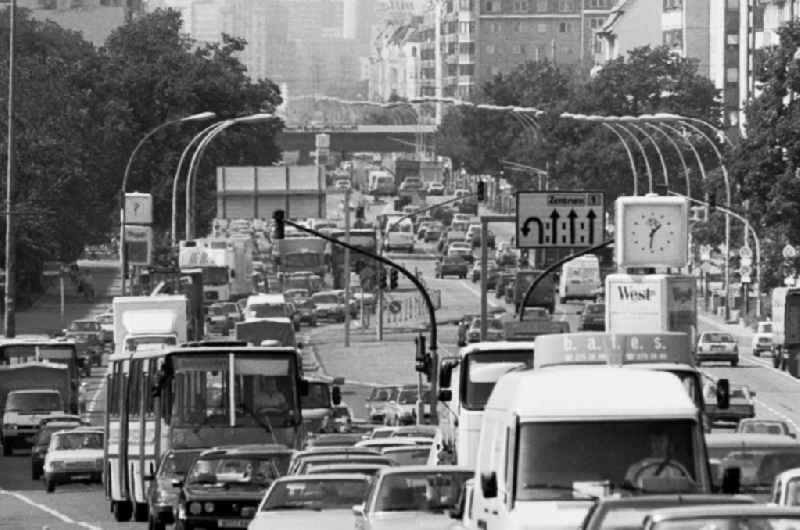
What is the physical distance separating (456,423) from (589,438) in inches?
563

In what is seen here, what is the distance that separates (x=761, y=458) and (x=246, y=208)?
79092mm

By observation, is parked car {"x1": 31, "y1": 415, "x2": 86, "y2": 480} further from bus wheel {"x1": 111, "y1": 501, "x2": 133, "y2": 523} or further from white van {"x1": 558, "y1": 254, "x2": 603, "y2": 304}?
white van {"x1": 558, "y1": 254, "x2": 603, "y2": 304}

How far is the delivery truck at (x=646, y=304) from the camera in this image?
222ft

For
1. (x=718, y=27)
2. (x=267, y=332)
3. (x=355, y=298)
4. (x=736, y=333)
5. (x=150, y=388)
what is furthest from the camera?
(x=718, y=27)

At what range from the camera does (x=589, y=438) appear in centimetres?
2286

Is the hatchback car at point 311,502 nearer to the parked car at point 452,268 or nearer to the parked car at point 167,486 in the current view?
the parked car at point 167,486

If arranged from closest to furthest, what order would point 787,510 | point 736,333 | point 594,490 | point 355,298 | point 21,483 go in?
point 787,510, point 594,490, point 21,483, point 736,333, point 355,298

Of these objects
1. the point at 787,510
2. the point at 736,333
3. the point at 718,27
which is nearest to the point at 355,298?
the point at 736,333

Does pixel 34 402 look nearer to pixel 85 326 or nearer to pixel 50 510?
pixel 50 510

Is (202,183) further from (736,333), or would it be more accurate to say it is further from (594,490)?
(594,490)

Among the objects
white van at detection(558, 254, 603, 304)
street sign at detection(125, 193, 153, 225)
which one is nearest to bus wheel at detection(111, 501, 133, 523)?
street sign at detection(125, 193, 153, 225)

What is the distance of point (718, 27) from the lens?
6870 inches

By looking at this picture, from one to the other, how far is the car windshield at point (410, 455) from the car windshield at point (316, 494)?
853cm

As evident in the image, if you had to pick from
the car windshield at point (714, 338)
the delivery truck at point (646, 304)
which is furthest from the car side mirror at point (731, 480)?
the car windshield at point (714, 338)
